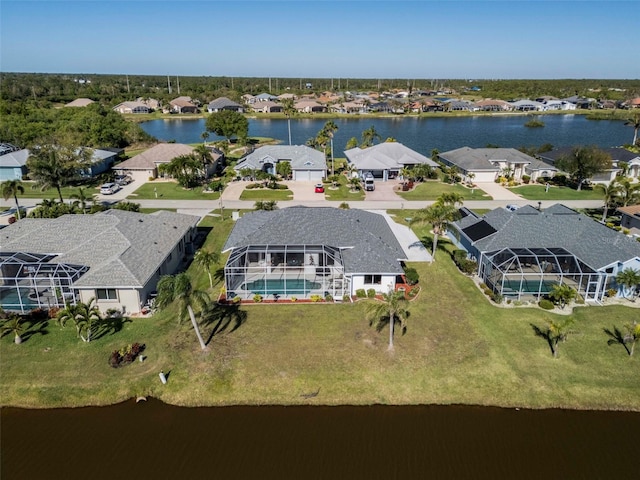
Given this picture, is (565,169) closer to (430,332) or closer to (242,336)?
(430,332)

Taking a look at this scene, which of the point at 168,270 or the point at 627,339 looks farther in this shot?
the point at 168,270

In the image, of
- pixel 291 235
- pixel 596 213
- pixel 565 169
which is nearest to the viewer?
pixel 291 235

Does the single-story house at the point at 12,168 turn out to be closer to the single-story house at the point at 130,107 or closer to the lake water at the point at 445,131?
the lake water at the point at 445,131

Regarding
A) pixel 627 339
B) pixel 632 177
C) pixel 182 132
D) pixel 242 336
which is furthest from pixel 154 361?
pixel 182 132

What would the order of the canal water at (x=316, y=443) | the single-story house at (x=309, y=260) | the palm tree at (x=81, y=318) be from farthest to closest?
the single-story house at (x=309, y=260)
the palm tree at (x=81, y=318)
the canal water at (x=316, y=443)

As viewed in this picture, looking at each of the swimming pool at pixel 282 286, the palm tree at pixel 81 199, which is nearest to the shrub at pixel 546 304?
the swimming pool at pixel 282 286

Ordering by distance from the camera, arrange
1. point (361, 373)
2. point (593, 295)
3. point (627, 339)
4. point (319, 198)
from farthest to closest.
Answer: point (319, 198) → point (593, 295) → point (627, 339) → point (361, 373)

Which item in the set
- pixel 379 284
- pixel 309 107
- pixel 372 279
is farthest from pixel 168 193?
pixel 309 107
